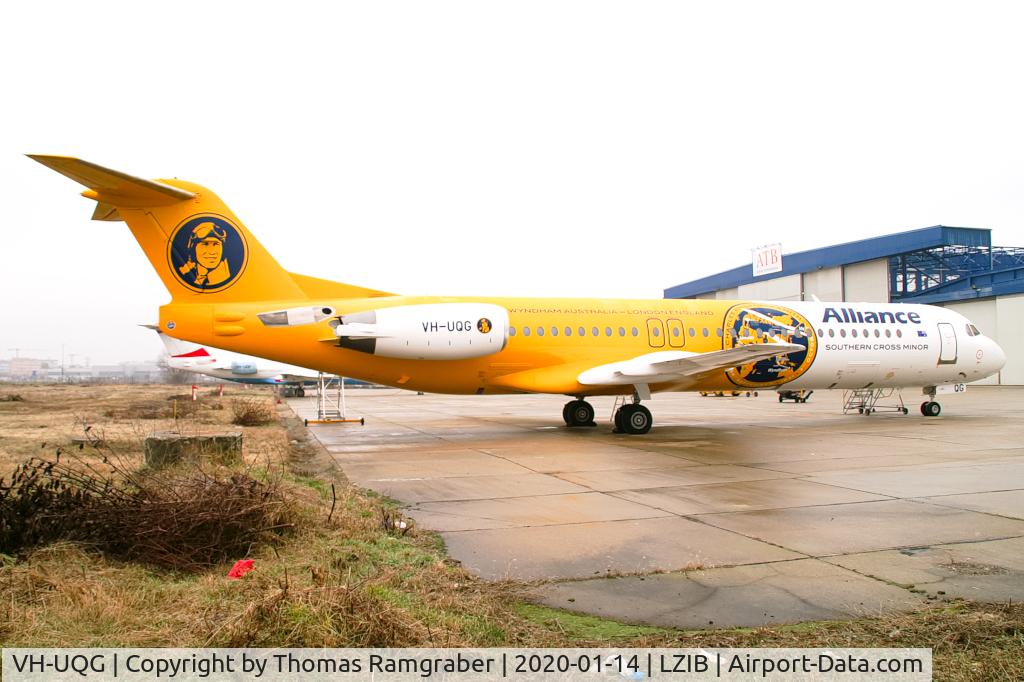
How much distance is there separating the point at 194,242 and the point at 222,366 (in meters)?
29.8

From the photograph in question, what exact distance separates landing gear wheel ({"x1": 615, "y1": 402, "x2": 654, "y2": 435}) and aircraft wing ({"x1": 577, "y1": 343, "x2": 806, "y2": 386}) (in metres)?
0.78

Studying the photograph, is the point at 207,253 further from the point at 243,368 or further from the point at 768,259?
the point at 768,259

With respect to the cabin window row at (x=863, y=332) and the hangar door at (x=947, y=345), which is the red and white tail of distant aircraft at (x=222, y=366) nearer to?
the cabin window row at (x=863, y=332)

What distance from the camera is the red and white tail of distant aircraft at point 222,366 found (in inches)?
1533

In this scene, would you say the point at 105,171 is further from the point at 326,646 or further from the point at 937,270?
the point at 937,270

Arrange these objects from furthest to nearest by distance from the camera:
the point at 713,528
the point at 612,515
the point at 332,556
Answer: the point at 612,515
the point at 713,528
the point at 332,556

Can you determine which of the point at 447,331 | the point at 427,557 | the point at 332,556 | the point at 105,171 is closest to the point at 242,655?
the point at 332,556

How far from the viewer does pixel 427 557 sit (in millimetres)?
5598

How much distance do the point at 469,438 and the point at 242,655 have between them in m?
12.9

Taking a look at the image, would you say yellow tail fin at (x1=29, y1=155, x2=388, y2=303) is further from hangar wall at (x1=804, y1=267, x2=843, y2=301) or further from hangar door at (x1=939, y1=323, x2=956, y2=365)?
hangar wall at (x1=804, y1=267, x2=843, y2=301)

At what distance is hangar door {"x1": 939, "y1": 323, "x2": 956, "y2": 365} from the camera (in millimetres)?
20188

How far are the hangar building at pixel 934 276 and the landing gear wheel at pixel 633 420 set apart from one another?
33.0 meters

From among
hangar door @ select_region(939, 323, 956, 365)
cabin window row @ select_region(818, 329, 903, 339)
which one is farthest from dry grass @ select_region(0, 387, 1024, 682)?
hangar door @ select_region(939, 323, 956, 365)

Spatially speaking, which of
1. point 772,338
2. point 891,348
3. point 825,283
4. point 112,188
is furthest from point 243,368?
point 825,283
